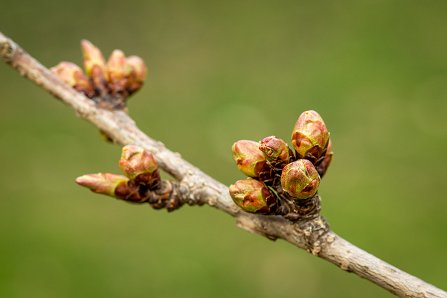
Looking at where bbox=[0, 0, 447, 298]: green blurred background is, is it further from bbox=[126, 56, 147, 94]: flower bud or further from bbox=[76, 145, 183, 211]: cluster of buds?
bbox=[76, 145, 183, 211]: cluster of buds

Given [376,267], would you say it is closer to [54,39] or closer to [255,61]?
[255,61]

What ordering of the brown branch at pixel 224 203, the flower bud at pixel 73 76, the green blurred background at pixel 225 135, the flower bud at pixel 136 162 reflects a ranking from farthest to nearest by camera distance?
the green blurred background at pixel 225 135
the flower bud at pixel 73 76
the flower bud at pixel 136 162
the brown branch at pixel 224 203

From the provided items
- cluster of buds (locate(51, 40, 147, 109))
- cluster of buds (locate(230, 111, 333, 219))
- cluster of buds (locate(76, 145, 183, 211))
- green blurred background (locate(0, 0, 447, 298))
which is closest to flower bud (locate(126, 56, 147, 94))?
cluster of buds (locate(51, 40, 147, 109))

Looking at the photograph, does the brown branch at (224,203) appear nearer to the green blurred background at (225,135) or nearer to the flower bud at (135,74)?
the flower bud at (135,74)

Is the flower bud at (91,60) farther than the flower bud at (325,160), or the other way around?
the flower bud at (91,60)

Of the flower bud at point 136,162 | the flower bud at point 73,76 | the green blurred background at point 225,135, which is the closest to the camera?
the flower bud at point 136,162

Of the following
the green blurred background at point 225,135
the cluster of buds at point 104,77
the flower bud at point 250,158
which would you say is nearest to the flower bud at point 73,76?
the cluster of buds at point 104,77
